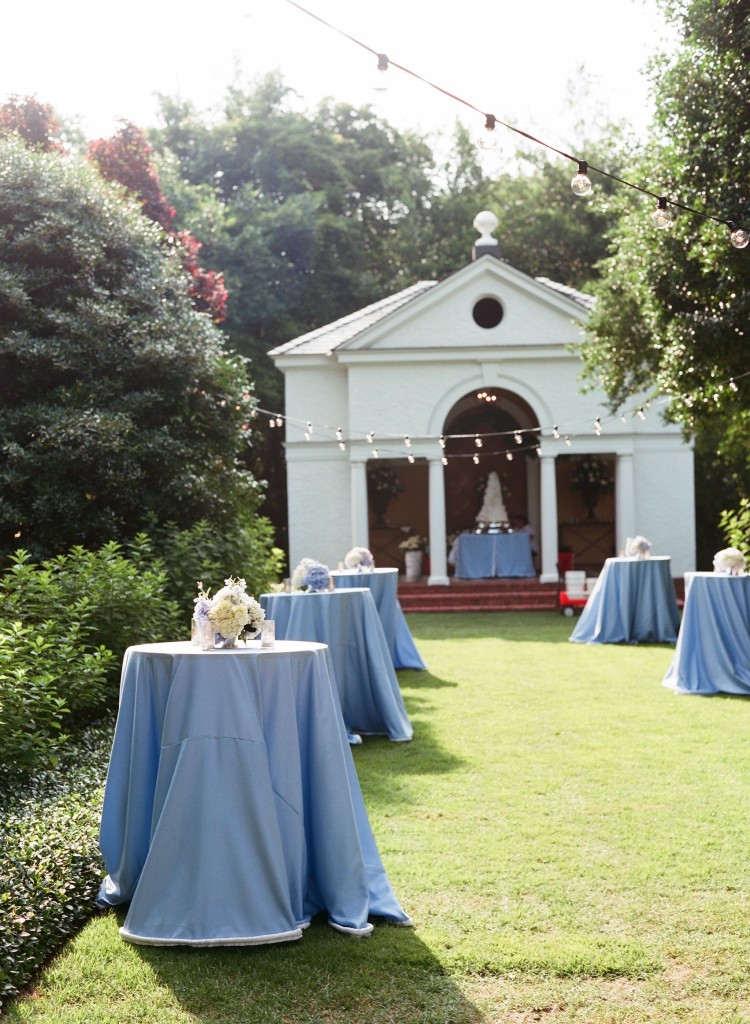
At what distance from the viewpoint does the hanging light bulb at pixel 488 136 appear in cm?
607

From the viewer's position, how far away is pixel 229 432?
48.4 ft

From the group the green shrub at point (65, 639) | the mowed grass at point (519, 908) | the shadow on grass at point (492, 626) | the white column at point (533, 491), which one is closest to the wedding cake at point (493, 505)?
the white column at point (533, 491)

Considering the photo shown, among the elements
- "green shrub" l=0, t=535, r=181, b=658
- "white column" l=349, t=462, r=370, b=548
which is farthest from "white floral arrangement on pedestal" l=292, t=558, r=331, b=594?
"white column" l=349, t=462, r=370, b=548

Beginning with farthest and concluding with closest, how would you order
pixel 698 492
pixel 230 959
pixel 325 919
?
pixel 698 492 → pixel 325 919 → pixel 230 959

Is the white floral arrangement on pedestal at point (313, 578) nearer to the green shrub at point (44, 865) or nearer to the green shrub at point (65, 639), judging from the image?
the green shrub at point (65, 639)

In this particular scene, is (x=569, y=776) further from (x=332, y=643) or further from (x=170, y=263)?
(x=170, y=263)

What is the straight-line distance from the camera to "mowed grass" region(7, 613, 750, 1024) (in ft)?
13.8

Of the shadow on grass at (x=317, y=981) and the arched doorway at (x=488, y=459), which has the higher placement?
the arched doorway at (x=488, y=459)

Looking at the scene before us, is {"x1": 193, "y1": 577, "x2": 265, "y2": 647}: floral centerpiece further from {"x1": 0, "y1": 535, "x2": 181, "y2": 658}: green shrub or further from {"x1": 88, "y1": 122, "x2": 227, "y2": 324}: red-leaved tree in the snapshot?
{"x1": 88, "y1": 122, "x2": 227, "y2": 324}: red-leaved tree

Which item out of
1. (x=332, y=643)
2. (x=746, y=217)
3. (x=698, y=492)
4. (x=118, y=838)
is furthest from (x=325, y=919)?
(x=698, y=492)

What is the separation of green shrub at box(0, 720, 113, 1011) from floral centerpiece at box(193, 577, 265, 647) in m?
1.19

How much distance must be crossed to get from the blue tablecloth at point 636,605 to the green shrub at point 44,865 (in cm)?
1095

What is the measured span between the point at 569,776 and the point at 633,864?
6.79 ft

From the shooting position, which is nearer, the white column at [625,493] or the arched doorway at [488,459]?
the white column at [625,493]
